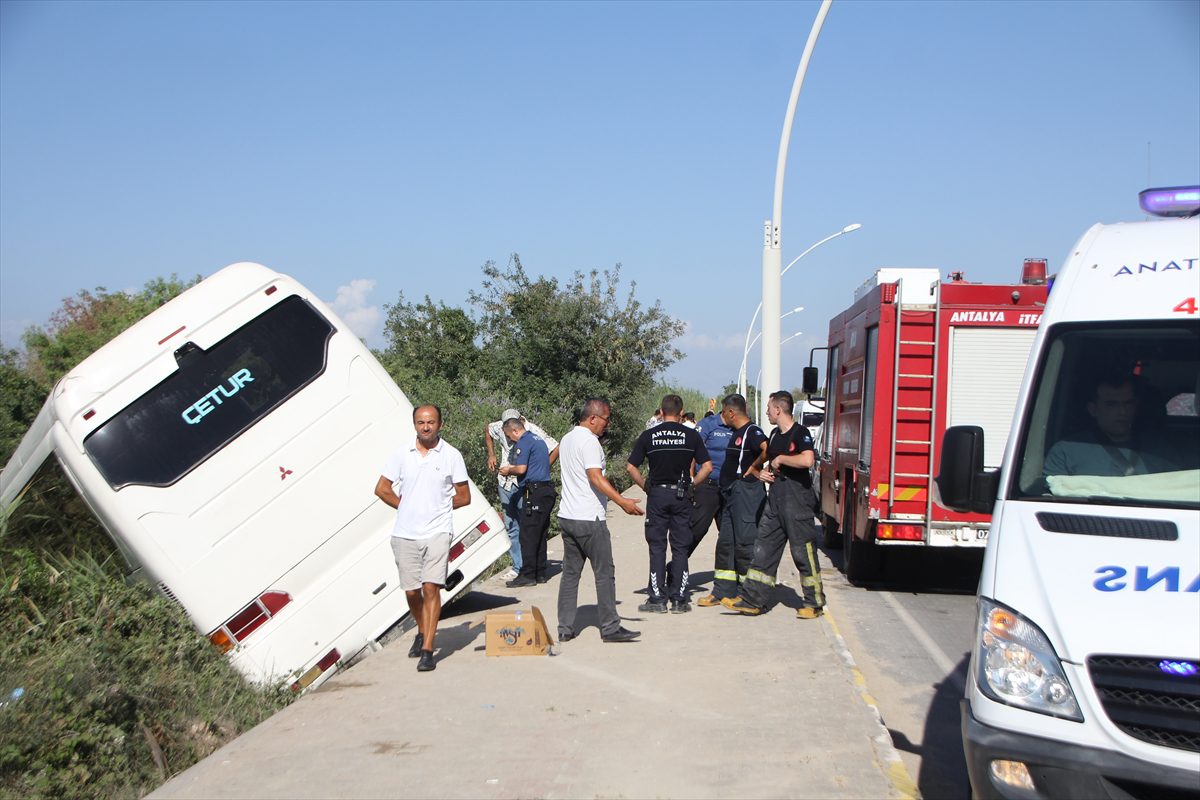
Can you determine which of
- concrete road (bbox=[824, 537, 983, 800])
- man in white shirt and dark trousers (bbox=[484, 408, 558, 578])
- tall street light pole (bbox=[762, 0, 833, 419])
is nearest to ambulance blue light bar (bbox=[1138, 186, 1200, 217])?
concrete road (bbox=[824, 537, 983, 800])

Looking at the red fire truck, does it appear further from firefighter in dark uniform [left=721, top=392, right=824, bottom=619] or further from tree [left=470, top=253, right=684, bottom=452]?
tree [left=470, top=253, right=684, bottom=452]

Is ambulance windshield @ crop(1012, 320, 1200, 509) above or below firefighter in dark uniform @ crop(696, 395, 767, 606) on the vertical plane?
above

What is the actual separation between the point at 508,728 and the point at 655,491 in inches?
138

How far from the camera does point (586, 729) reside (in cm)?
627

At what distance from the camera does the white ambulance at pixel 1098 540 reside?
3766 mm

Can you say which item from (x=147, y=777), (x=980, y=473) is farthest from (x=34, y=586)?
(x=980, y=473)

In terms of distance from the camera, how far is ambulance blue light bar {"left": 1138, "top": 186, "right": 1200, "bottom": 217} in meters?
5.43

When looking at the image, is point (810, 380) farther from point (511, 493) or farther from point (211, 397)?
point (211, 397)

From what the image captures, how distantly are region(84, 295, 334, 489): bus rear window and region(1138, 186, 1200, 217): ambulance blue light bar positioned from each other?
5.53 meters

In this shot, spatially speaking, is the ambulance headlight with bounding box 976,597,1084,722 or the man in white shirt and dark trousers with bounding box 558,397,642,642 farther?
the man in white shirt and dark trousers with bounding box 558,397,642,642

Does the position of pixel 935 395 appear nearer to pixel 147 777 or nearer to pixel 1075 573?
pixel 1075 573

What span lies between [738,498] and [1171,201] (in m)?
5.31

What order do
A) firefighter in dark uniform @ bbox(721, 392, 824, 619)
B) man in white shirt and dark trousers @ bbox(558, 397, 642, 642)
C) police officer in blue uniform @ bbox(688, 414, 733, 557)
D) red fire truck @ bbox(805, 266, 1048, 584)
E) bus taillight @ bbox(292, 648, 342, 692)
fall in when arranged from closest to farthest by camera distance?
bus taillight @ bbox(292, 648, 342, 692) → man in white shirt and dark trousers @ bbox(558, 397, 642, 642) → firefighter in dark uniform @ bbox(721, 392, 824, 619) → police officer in blue uniform @ bbox(688, 414, 733, 557) → red fire truck @ bbox(805, 266, 1048, 584)

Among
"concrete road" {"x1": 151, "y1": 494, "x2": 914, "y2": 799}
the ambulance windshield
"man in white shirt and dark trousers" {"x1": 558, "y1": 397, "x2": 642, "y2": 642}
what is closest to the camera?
the ambulance windshield
